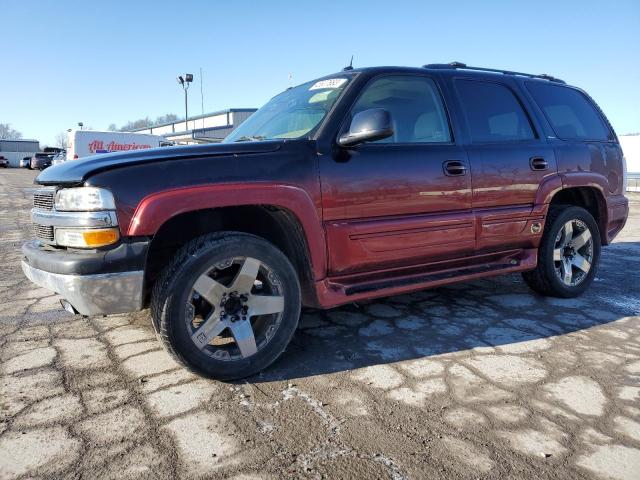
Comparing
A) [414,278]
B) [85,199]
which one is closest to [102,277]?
[85,199]

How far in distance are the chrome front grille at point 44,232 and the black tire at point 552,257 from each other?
12.3 feet

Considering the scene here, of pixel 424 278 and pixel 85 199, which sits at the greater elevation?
pixel 85 199

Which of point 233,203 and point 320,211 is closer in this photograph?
point 233,203

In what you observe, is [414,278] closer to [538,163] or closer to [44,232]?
[538,163]

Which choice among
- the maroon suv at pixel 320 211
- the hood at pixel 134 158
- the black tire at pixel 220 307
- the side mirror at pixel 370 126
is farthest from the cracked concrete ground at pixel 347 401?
the side mirror at pixel 370 126

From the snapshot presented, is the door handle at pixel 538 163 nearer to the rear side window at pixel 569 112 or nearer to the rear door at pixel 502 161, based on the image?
the rear door at pixel 502 161

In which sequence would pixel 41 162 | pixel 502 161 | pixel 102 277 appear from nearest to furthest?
pixel 102 277, pixel 502 161, pixel 41 162

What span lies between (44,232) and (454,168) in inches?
A: 106

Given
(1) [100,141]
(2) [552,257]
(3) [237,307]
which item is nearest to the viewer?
(3) [237,307]

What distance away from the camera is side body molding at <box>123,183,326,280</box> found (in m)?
2.30

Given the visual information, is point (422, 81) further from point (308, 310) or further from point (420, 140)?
point (308, 310)

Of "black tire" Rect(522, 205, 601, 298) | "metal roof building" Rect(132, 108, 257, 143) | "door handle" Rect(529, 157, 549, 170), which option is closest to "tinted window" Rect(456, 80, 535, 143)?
"door handle" Rect(529, 157, 549, 170)

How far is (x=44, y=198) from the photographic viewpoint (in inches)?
107

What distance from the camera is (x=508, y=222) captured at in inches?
143
